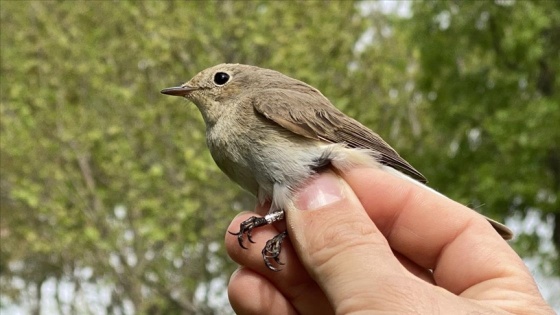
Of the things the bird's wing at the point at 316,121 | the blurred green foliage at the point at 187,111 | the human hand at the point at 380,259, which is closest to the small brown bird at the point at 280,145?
the bird's wing at the point at 316,121

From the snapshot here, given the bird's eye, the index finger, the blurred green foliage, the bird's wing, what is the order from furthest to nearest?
the blurred green foliage
the bird's eye
the bird's wing
the index finger

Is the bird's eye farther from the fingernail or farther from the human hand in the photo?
the fingernail

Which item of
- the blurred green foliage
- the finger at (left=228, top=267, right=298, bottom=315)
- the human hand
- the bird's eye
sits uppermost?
the bird's eye

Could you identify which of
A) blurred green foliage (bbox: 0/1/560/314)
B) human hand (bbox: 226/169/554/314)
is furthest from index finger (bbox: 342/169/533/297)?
blurred green foliage (bbox: 0/1/560/314)

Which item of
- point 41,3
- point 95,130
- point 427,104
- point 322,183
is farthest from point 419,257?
point 427,104

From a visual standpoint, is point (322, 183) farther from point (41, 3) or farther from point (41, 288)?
point (41, 288)

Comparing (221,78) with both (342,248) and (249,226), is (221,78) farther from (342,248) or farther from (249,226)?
(342,248)

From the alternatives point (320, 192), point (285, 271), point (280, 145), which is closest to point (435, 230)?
point (320, 192)

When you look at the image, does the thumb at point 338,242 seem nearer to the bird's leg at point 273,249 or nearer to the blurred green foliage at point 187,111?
the bird's leg at point 273,249
